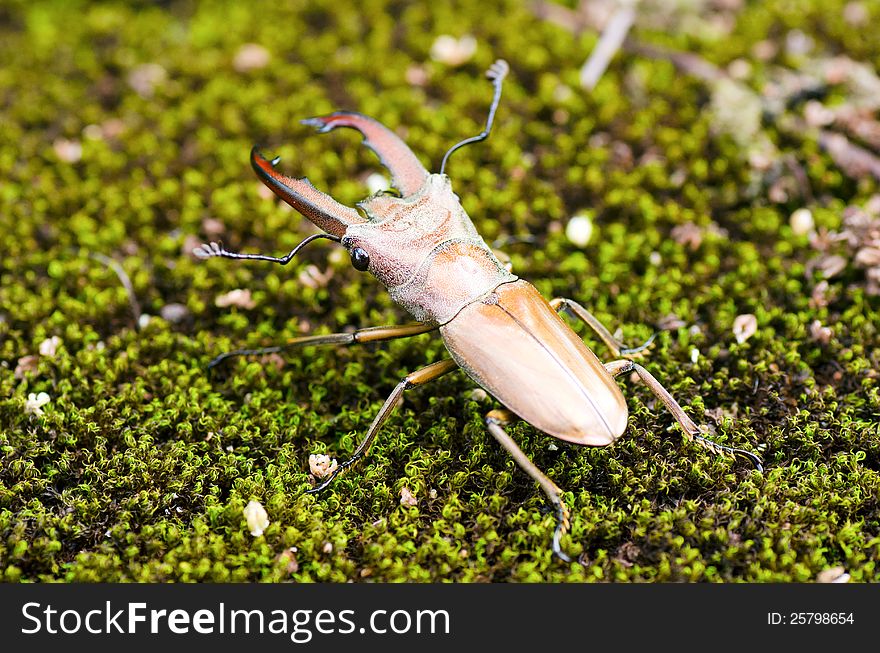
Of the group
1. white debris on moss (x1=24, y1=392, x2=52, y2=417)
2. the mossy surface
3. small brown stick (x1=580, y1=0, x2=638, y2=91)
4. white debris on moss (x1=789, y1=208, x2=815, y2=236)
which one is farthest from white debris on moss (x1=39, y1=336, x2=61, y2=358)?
white debris on moss (x1=789, y1=208, x2=815, y2=236)

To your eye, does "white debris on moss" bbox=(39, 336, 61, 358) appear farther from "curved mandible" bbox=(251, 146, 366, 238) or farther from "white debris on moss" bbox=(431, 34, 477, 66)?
"white debris on moss" bbox=(431, 34, 477, 66)

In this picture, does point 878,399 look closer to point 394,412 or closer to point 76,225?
point 394,412

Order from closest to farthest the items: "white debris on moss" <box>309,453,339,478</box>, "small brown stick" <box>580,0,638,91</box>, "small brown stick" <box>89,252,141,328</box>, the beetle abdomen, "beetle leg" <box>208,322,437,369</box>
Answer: the beetle abdomen < "white debris on moss" <box>309,453,339,478</box> < "beetle leg" <box>208,322,437,369</box> < "small brown stick" <box>89,252,141,328</box> < "small brown stick" <box>580,0,638,91</box>

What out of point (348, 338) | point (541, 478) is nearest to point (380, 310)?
point (348, 338)

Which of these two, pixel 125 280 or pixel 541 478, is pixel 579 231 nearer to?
pixel 541 478

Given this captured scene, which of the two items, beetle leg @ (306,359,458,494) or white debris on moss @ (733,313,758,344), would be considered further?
white debris on moss @ (733,313,758,344)
